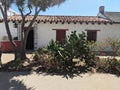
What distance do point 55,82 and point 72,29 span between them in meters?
11.5

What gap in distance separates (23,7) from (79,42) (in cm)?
393

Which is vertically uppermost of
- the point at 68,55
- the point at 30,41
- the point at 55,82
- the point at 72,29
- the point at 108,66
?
the point at 72,29

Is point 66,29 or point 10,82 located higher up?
point 66,29

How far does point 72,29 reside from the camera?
64.6 feet

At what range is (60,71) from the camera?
34.0ft

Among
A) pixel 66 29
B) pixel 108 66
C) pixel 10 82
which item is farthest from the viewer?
pixel 66 29

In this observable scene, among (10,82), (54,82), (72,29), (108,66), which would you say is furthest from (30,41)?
(54,82)

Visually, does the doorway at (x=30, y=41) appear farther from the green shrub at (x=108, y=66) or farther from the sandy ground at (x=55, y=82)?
the green shrub at (x=108, y=66)

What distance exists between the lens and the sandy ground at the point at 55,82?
8125 mm

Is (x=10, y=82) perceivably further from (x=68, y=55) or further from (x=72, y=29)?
(x=72, y=29)

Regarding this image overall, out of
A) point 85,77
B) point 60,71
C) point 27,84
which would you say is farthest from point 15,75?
point 85,77

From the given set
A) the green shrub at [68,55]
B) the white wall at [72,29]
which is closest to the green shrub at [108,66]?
the green shrub at [68,55]

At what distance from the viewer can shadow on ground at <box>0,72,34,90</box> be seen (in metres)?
7.99

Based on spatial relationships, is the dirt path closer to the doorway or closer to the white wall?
the white wall
